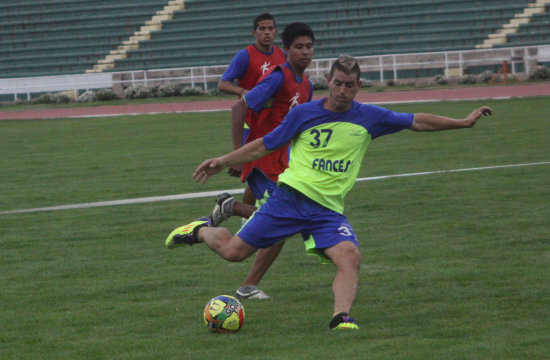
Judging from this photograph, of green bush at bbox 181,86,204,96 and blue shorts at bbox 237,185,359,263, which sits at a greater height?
blue shorts at bbox 237,185,359,263

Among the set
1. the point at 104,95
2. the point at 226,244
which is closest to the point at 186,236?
the point at 226,244

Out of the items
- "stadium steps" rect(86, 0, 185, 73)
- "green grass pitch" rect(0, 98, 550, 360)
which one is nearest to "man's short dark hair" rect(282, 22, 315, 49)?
"green grass pitch" rect(0, 98, 550, 360)

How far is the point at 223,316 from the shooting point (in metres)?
6.04

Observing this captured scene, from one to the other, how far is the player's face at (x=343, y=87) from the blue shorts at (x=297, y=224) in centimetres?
65

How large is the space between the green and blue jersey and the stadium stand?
3153 cm

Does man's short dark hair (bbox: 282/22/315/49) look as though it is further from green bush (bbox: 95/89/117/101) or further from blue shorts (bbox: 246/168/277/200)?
green bush (bbox: 95/89/117/101)

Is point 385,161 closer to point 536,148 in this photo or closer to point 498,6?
point 536,148

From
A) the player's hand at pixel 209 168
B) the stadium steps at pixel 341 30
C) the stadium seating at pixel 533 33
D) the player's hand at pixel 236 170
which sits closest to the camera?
the player's hand at pixel 209 168

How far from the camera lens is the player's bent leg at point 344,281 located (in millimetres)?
5887

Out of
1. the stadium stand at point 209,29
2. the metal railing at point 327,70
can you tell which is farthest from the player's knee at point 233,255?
the stadium stand at point 209,29

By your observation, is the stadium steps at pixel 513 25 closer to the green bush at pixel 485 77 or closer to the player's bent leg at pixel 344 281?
the green bush at pixel 485 77

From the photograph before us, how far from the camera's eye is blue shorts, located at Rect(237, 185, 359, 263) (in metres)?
6.20

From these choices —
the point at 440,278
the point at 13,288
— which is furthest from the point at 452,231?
the point at 13,288

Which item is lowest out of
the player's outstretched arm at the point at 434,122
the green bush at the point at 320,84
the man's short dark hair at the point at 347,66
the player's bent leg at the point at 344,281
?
the green bush at the point at 320,84
